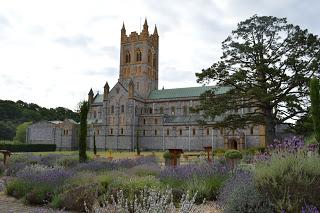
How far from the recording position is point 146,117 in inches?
2704

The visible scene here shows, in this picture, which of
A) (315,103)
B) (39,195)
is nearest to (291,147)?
(39,195)

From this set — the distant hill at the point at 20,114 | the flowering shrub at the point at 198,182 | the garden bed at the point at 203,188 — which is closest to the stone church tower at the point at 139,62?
the distant hill at the point at 20,114

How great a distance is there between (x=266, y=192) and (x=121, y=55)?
7703cm

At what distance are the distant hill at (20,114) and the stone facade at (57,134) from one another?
42.3 feet

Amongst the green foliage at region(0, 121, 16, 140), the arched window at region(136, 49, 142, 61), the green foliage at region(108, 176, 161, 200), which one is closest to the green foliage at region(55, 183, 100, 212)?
the green foliage at region(108, 176, 161, 200)

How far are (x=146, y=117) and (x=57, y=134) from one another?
2338 centimetres

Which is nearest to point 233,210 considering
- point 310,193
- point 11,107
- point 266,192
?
point 266,192

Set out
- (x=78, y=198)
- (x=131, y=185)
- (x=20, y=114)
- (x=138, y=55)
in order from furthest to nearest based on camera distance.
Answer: (x=20, y=114), (x=138, y=55), (x=131, y=185), (x=78, y=198)

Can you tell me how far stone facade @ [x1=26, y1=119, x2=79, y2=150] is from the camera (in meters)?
73.8

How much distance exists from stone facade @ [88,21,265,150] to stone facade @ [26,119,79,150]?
4.22 metres

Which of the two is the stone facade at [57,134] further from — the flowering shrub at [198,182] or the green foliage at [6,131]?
the flowering shrub at [198,182]

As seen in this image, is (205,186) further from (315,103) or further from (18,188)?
(315,103)

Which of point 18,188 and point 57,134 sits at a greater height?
point 57,134

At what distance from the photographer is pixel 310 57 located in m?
24.0
